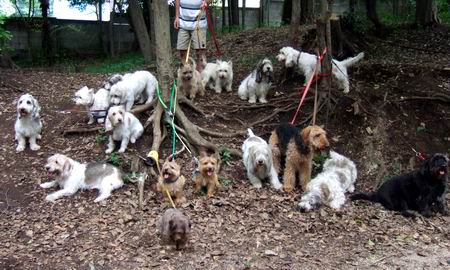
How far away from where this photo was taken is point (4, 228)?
6277mm

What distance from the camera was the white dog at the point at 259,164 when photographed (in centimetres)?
712

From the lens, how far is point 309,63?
10203 mm

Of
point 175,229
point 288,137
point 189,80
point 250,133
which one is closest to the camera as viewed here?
point 175,229

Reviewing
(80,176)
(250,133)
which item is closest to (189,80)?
(250,133)

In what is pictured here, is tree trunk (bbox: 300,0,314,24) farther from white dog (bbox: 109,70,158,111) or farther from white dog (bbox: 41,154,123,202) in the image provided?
white dog (bbox: 41,154,123,202)

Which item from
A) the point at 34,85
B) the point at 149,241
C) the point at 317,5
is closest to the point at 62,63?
the point at 34,85

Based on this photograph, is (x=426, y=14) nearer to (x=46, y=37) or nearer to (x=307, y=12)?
(x=307, y=12)

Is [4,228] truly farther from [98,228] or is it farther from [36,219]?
[98,228]

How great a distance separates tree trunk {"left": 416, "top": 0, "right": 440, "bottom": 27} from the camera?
49.5 ft

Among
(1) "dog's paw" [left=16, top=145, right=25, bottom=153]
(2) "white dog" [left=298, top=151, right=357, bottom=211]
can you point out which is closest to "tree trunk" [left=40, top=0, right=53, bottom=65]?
(1) "dog's paw" [left=16, top=145, right=25, bottom=153]

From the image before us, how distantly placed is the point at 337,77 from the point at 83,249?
6.36 meters

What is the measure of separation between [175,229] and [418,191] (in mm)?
3681

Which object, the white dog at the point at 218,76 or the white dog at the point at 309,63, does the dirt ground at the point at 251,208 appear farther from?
the white dog at the point at 309,63

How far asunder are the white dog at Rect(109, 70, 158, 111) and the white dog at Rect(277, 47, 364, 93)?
3.05 meters
